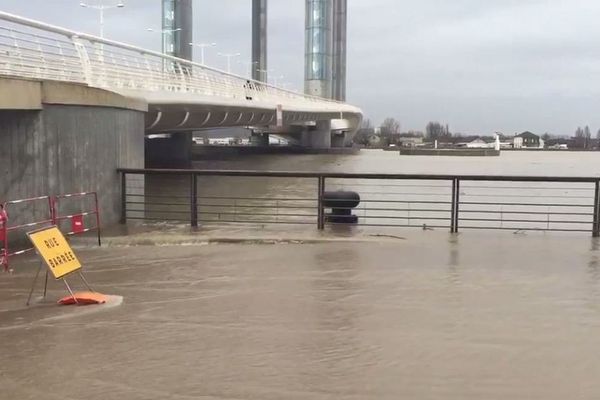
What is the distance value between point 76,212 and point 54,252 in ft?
19.3

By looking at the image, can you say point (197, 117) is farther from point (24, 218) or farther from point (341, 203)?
point (24, 218)

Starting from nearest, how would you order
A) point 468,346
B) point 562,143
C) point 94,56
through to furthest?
point 468,346
point 94,56
point 562,143

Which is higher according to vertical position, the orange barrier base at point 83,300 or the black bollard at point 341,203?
the black bollard at point 341,203

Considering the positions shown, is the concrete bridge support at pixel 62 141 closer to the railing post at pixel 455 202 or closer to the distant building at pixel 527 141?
the railing post at pixel 455 202

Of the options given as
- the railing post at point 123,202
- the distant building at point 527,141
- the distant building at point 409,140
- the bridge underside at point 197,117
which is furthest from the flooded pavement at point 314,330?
the distant building at point 527,141

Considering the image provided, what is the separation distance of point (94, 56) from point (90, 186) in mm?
8893

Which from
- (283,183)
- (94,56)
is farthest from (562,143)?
(94,56)

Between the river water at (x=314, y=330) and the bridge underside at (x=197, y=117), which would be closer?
the river water at (x=314, y=330)

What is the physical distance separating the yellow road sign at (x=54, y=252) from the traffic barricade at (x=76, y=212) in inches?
160

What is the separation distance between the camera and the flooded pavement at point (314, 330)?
4.74m

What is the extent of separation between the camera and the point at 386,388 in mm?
4680

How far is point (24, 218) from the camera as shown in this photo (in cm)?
1134

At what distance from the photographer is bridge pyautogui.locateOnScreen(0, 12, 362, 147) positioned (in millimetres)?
14617

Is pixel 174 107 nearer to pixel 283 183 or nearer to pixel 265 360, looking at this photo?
pixel 283 183
